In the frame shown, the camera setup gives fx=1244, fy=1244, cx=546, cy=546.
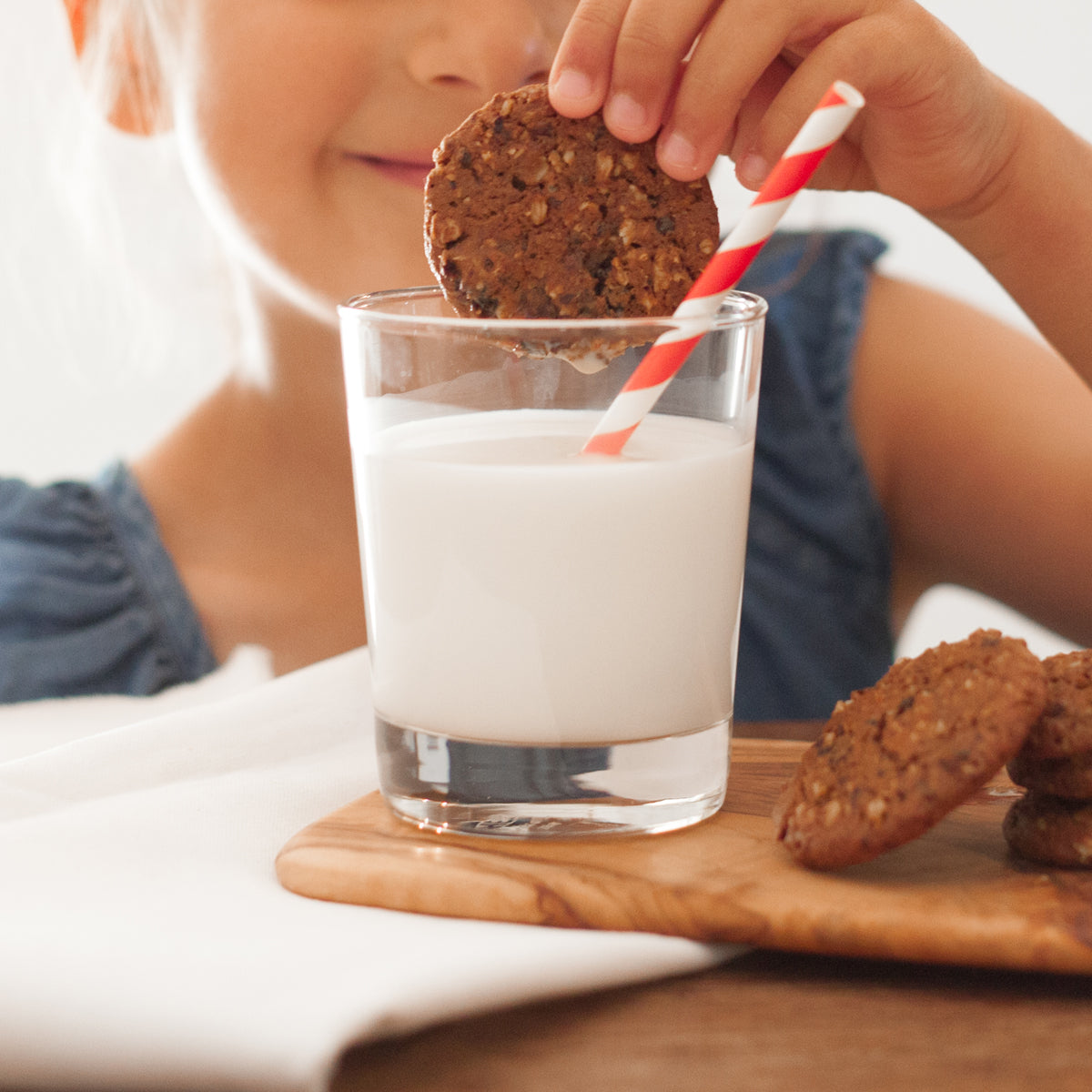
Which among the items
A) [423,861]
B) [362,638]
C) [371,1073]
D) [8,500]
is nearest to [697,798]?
[423,861]

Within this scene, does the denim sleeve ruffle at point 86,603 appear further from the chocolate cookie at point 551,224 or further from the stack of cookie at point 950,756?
the stack of cookie at point 950,756

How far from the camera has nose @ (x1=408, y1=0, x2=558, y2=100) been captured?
1259mm

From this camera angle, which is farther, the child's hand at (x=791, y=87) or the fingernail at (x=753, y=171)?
the fingernail at (x=753, y=171)

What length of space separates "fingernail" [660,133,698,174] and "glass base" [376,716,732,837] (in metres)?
0.33

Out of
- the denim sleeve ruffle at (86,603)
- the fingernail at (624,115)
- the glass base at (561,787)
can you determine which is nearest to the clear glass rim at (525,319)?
the fingernail at (624,115)

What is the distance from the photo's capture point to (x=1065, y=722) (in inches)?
23.7

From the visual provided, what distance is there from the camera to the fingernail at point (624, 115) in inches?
29.0

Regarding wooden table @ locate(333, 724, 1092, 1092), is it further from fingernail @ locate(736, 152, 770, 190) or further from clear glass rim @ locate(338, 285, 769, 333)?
fingernail @ locate(736, 152, 770, 190)

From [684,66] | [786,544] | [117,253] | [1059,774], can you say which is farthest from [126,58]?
[1059,774]

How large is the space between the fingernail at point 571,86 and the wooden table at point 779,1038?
0.49 meters

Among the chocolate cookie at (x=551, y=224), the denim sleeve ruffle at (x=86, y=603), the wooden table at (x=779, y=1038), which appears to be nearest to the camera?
the wooden table at (x=779, y=1038)

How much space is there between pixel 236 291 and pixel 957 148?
44.1 inches

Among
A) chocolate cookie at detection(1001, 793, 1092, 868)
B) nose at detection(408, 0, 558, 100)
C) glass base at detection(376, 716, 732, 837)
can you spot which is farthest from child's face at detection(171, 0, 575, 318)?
chocolate cookie at detection(1001, 793, 1092, 868)

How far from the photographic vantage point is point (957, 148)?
3.34 feet
